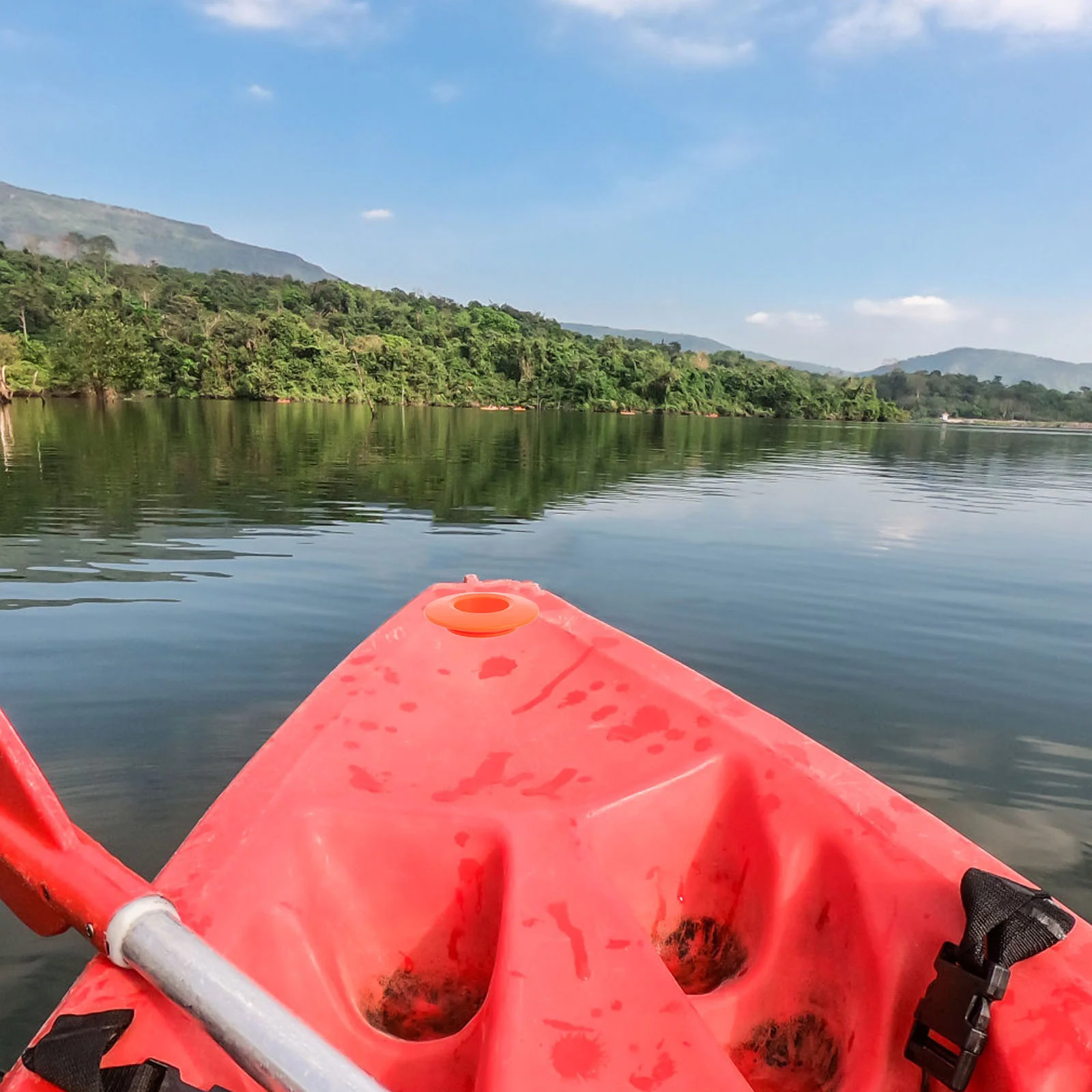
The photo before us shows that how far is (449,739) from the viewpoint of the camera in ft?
8.95

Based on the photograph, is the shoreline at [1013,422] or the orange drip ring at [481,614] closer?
the orange drip ring at [481,614]

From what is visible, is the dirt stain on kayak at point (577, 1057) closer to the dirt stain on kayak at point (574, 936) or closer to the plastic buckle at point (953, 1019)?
the dirt stain on kayak at point (574, 936)

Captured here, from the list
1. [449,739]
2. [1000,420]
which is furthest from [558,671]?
[1000,420]

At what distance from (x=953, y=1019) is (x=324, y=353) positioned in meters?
67.3

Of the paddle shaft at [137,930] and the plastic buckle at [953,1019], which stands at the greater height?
the paddle shaft at [137,930]

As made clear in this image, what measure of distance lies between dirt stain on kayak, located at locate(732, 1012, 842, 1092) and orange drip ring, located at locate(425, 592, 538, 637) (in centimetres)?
177

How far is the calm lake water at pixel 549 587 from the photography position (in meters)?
3.68

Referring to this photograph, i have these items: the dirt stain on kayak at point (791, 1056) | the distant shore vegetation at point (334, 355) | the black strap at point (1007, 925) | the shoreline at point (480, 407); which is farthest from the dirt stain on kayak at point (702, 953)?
the shoreline at point (480, 407)

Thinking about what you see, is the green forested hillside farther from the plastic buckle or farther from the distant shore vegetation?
the plastic buckle

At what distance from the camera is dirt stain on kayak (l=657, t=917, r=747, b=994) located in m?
2.14

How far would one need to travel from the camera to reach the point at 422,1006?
79.8 inches

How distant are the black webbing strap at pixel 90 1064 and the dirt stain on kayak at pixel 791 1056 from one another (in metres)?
1.40

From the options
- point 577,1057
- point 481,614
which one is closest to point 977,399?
point 481,614

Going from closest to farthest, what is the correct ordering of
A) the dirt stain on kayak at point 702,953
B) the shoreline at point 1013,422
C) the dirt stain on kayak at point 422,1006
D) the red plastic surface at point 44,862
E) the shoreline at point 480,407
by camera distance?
the red plastic surface at point 44,862 → the dirt stain on kayak at point 422,1006 → the dirt stain on kayak at point 702,953 → the shoreline at point 480,407 → the shoreline at point 1013,422
